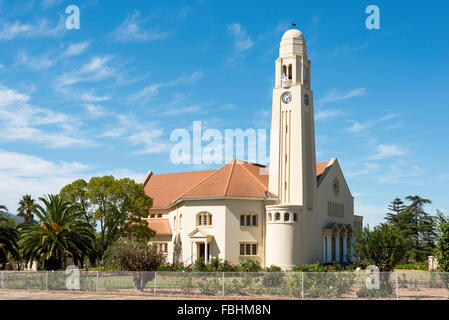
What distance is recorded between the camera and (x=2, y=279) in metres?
32.4

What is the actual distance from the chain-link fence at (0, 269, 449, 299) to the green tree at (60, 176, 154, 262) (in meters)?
19.5

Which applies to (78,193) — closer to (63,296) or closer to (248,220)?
(248,220)

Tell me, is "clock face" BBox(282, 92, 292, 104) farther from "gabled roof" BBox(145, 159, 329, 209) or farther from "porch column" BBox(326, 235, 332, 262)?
"porch column" BBox(326, 235, 332, 262)

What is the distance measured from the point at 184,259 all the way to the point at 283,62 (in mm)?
23607

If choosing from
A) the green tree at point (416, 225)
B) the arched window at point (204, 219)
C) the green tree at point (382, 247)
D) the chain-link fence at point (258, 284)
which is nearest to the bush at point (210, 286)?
the chain-link fence at point (258, 284)

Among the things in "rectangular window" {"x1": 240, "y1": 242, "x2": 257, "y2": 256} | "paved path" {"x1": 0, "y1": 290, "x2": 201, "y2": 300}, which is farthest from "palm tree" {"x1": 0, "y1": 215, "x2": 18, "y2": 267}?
"rectangular window" {"x1": 240, "y1": 242, "x2": 257, "y2": 256}

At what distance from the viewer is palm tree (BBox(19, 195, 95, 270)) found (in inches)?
1323

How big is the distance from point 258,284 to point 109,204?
2673 cm

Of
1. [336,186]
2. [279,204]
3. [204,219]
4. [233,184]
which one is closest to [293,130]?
[279,204]

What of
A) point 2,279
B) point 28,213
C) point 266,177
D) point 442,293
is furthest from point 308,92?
point 28,213

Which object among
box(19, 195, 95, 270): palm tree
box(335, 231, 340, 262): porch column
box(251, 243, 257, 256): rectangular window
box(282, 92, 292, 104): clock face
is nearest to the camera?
box(19, 195, 95, 270): palm tree

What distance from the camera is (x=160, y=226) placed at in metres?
58.1

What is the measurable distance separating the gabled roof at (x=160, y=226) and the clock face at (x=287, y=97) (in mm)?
20041
